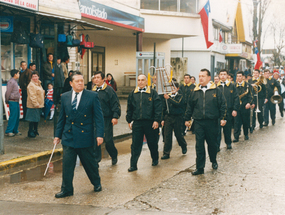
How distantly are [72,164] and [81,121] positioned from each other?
667mm

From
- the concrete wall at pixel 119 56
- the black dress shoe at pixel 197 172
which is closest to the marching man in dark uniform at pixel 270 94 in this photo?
the black dress shoe at pixel 197 172

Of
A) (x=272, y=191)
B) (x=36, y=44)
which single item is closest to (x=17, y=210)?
(x=272, y=191)

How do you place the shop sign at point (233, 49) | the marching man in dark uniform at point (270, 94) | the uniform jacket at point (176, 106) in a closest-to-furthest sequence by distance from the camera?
1. the uniform jacket at point (176, 106)
2. the marching man in dark uniform at point (270, 94)
3. the shop sign at point (233, 49)

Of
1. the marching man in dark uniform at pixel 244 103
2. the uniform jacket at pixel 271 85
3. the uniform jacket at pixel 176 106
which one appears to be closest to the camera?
the uniform jacket at pixel 176 106

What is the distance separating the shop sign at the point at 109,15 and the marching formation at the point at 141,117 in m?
6.94

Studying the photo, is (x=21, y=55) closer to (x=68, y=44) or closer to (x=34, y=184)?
(x=68, y=44)

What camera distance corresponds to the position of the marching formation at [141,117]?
5.89 m

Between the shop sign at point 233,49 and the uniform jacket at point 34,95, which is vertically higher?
the shop sign at point 233,49

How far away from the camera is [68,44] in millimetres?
14477

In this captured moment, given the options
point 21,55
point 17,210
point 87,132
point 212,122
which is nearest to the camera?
point 17,210

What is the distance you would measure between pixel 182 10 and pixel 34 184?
2035 centimetres

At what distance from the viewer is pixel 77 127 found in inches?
231

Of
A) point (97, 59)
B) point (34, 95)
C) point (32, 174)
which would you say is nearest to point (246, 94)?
point (34, 95)

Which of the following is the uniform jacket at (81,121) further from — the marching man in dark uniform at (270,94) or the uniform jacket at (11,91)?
the marching man in dark uniform at (270,94)
